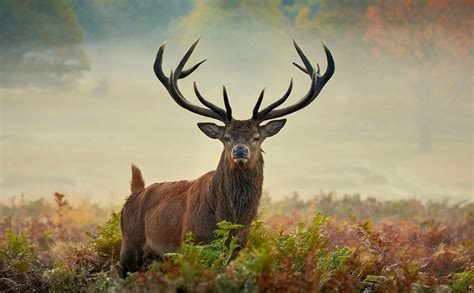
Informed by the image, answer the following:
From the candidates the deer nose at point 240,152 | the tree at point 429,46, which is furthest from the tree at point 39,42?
the deer nose at point 240,152

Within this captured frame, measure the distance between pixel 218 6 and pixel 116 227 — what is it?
2594 cm

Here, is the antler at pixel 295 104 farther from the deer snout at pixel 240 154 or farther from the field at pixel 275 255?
the field at pixel 275 255

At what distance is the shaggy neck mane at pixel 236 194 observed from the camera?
884cm

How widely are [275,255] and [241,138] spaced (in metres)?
2.01

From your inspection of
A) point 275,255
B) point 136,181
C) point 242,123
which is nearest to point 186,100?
point 242,123

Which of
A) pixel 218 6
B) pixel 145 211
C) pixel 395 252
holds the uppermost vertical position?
pixel 218 6

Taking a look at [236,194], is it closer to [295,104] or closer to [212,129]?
[212,129]

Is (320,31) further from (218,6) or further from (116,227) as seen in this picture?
(116,227)

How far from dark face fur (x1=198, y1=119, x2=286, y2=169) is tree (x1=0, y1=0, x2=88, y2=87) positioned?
23948mm

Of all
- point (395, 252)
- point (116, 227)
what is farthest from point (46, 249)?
point (395, 252)

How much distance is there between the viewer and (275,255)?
23.0 ft

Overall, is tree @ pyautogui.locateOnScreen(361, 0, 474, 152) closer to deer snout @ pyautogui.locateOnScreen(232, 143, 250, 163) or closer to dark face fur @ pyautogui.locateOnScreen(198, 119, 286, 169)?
dark face fur @ pyautogui.locateOnScreen(198, 119, 286, 169)

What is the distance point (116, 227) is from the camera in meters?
10.8

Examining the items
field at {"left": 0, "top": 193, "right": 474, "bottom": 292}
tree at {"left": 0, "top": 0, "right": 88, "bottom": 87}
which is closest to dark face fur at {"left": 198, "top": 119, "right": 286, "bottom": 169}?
field at {"left": 0, "top": 193, "right": 474, "bottom": 292}
